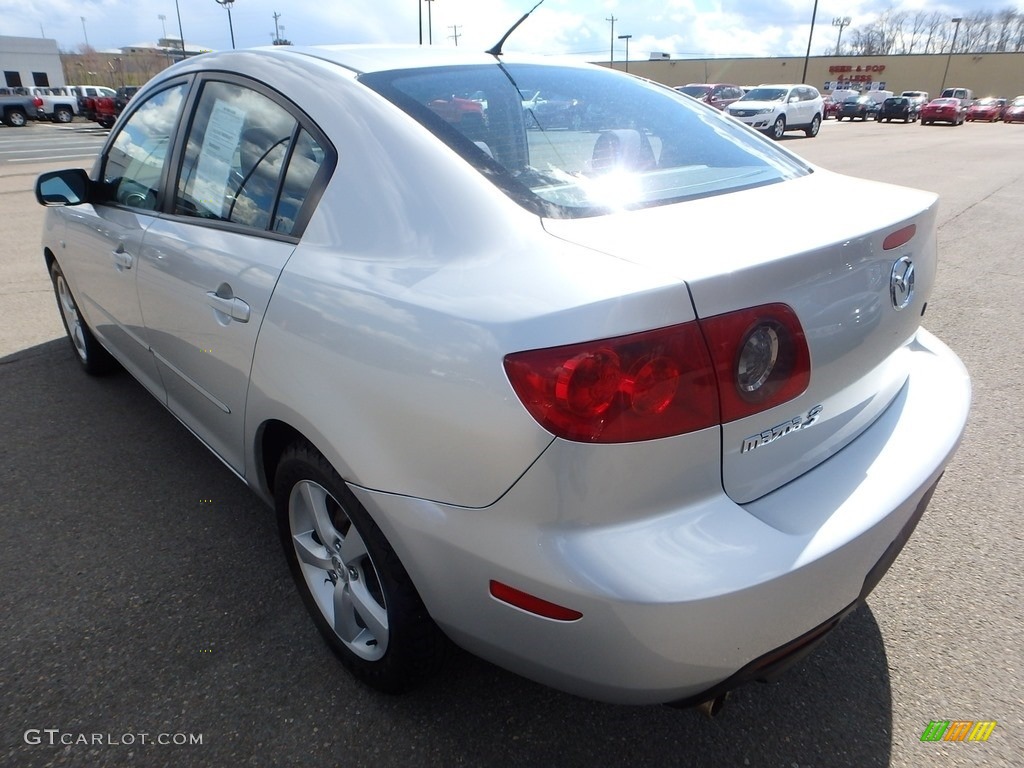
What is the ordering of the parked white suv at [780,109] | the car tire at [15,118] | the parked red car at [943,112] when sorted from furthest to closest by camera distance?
the parked red car at [943,112] < the car tire at [15,118] < the parked white suv at [780,109]

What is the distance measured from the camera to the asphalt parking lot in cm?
185

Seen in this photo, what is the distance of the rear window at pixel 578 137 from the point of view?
1784 mm

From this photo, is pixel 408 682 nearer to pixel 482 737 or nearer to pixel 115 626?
pixel 482 737

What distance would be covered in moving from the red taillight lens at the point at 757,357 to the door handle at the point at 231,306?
129 centimetres

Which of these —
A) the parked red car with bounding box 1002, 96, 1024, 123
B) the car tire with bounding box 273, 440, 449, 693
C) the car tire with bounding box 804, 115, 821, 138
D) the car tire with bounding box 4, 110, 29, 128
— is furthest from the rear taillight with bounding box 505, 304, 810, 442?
the parked red car with bounding box 1002, 96, 1024, 123

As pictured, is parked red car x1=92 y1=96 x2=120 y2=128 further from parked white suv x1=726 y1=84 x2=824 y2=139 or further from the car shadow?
the car shadow

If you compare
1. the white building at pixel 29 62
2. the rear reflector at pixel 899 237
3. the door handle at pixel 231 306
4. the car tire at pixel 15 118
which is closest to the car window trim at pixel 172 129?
the door handle at pixel 231 306

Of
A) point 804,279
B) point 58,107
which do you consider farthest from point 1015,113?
point 804,279

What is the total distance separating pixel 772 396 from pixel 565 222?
22.6 inches

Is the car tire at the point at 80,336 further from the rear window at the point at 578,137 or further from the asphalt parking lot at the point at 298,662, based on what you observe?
the rear window at the point at 578,137

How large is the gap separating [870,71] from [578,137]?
83.6m

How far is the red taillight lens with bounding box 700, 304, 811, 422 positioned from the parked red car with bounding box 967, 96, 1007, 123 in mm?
58327

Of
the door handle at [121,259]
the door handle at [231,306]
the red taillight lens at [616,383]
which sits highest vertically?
the red taillight lens at [616,383]

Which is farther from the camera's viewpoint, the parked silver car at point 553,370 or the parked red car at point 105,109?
the parked red car at point 105,109
